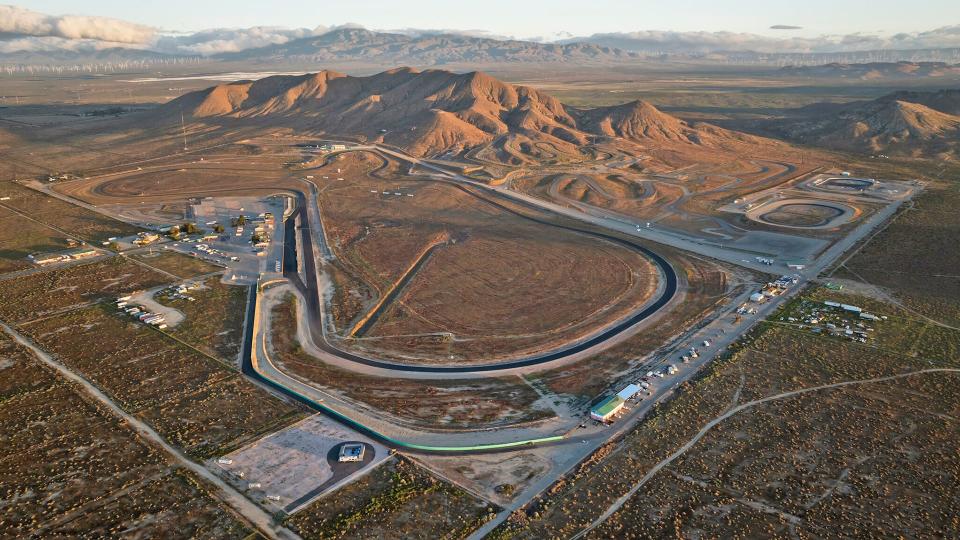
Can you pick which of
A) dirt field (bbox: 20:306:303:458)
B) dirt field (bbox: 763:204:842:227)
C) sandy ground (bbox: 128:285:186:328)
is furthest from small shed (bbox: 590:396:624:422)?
dirt field (bbox: 763:204:842:227)

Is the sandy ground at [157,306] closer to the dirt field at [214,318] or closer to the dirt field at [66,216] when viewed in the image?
the dirt field at [214,318]

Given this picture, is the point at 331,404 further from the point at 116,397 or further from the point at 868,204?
the point at 868,204

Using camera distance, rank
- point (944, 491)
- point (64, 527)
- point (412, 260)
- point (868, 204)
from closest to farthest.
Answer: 1. point (64, 527)
2. point (944, 491)
3. point (412, 260)
4. point (868, 204)

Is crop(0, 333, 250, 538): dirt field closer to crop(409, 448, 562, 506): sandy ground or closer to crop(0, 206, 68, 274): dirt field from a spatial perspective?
crop(409, 448, 562, 506): sandy ground

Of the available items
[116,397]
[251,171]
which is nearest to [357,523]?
[116,397]

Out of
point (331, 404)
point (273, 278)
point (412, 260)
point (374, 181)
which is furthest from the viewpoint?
point (374, 181)

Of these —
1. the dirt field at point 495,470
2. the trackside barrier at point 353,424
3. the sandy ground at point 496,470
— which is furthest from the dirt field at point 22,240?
the sandy ground at point 496,470

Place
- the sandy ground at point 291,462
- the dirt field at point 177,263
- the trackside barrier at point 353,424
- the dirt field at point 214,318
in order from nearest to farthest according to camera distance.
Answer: the sandy ground at point 291,462, the trackside barrier at point 353,424, the dirt field at point 214,318, the dirt field at point 177,263
